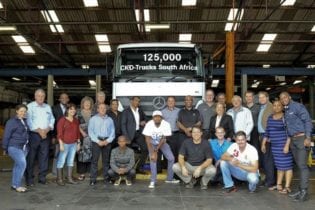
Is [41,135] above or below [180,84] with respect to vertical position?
below

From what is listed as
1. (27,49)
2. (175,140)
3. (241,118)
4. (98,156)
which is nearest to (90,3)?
(27,49)

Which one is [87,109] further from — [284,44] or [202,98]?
[284,44]

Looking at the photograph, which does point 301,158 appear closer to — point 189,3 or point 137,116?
point 137,116

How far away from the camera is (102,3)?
17719 mm

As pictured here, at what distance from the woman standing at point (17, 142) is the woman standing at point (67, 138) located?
0.75 meters

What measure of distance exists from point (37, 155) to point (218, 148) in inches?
150

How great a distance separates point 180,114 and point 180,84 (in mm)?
1527

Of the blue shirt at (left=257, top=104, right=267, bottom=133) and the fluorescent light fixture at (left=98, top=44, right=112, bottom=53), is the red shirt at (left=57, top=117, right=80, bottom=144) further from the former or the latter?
the fluorescent light fixture at (left=98, top=44, right=112, bottom=53)

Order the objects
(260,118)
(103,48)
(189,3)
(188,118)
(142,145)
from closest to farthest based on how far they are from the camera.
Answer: (260,118) < (188,118) < (142,145) < (189,3) < (103,48)

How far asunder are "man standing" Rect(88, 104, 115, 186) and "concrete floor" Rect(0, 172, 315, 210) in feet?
1.77

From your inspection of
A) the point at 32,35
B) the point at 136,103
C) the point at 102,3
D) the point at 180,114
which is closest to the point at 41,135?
the point at 136,103

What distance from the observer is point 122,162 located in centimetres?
809

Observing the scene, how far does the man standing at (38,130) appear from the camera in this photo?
793 centimetres

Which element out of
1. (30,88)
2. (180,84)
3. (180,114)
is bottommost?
(180,114)
